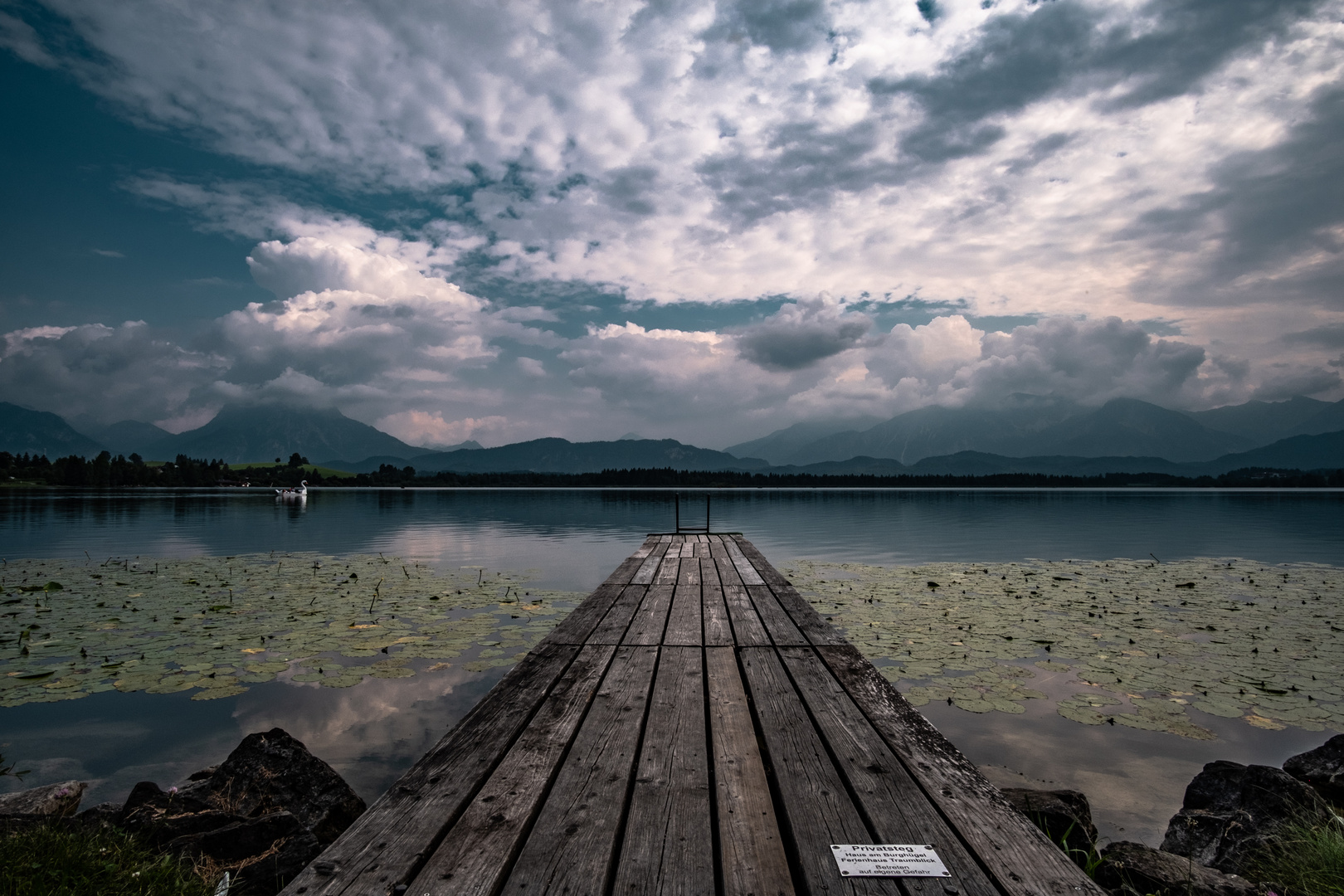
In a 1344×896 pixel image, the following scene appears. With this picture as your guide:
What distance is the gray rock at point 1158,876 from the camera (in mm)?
3535

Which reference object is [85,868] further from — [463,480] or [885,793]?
[463,480]

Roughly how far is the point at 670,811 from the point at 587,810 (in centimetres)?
37

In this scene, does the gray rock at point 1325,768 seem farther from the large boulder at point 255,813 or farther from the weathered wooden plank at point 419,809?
the large boulder at point 255,813

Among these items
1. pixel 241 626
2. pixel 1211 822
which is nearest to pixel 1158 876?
pixel 1211 822

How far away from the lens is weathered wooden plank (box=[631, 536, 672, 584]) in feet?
32.0

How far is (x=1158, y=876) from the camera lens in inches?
146

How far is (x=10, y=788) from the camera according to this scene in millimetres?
5711

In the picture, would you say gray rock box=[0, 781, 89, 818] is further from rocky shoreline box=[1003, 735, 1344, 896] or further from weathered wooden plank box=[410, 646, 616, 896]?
rocky shoreline box=[1003, 735, 1344, 896]

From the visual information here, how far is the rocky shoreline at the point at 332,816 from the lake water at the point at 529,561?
25.6 inches

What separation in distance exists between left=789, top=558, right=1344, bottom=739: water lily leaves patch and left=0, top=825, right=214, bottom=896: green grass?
680cm

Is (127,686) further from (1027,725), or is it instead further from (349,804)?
(1027,725)

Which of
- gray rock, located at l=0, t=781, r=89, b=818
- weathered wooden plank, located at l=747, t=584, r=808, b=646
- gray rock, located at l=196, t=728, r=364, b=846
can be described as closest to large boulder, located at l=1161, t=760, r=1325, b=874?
weathered wooden plank, located at l=747, t=584, r=808, b=646

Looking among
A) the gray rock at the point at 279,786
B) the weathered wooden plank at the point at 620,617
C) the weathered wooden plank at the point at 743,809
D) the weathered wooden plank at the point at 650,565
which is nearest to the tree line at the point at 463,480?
the weathered wooden plank at the point at 650,565

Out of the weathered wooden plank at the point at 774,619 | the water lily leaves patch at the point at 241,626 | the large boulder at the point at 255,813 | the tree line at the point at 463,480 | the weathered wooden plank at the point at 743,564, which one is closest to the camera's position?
the large boulder at the point at 255,813
